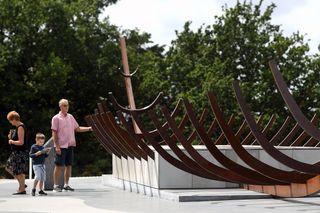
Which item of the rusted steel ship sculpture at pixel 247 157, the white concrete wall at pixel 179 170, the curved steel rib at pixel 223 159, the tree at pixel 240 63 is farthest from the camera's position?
the tree at pixel 240 63

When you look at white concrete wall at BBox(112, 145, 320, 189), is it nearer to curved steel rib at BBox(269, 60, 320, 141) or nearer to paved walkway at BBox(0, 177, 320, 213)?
paved walkway at BBox(0, 177, 320, 213)

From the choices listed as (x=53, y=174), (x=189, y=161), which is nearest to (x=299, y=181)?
(x=189, y=161)

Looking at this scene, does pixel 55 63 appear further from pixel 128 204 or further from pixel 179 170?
pixel 128 204

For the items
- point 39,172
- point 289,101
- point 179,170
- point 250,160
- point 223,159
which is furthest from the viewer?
point 179,170

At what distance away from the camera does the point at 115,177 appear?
13.9 m

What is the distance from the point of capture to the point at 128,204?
9477 millimetres

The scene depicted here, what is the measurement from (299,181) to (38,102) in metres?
25.3

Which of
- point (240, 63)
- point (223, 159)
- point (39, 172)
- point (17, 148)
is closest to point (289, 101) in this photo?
point (223, 159)

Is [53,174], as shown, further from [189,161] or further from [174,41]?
[174,41]

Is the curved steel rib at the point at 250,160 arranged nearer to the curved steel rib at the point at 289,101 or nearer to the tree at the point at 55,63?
the curved steel rib at the point at 289,101

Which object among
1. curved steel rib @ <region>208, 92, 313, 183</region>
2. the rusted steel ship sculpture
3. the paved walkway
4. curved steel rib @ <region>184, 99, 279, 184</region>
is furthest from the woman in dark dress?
curved steel rib @ <region>208, 92, 313, 183</region>

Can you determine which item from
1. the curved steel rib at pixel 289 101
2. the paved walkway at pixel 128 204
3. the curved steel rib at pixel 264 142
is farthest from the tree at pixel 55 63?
the curved steel rib at pixel 289 101

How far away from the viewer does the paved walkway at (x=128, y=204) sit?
28.0 feet

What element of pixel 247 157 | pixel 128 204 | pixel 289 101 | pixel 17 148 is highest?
pixel 289 101
